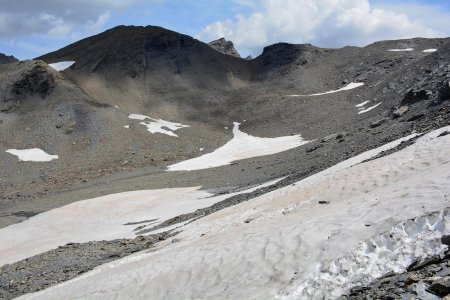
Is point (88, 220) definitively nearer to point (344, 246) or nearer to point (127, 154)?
point (127, 154)

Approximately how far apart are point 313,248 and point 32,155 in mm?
59312

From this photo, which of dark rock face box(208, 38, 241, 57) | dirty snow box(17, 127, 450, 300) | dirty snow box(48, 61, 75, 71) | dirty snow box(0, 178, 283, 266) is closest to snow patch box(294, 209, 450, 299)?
dirty snow box(17, 127, 450, 300)

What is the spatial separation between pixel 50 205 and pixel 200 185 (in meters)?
14.8

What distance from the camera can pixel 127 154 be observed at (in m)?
65.2

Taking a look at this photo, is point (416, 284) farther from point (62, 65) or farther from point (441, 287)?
point (62, 65)

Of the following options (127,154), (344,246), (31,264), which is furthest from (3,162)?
(344,246)

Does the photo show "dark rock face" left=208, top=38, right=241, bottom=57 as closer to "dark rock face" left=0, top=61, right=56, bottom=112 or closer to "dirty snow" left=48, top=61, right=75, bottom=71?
"dirty snow" left=48, top=61, right=75, bottom=71

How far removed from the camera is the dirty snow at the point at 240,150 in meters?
58.9

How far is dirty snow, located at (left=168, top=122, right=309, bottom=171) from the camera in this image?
5891cm

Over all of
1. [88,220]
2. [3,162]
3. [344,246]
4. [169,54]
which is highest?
[169,54]

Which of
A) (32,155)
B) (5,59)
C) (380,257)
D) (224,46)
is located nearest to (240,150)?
(32,155)

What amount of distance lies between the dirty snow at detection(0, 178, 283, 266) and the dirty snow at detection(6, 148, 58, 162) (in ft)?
71.4

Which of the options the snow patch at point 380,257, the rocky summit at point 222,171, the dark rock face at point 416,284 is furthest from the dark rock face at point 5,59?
the dark rock face at point 416,284

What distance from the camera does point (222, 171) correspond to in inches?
2021
